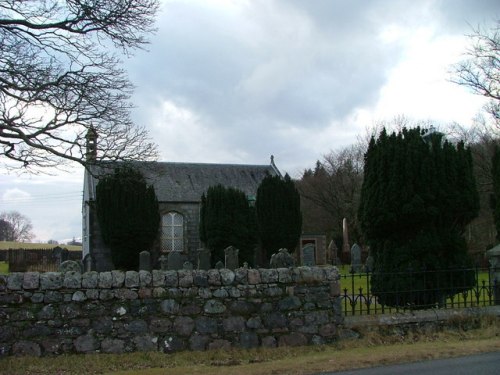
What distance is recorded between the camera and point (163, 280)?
→ 8.55m

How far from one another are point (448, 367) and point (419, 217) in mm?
3920

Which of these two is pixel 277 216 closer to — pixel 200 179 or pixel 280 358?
pixel 200 179

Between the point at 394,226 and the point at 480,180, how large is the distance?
2197 cm

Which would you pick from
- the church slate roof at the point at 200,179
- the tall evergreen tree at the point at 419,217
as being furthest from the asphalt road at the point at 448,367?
the church slate roof at the point at 200,179

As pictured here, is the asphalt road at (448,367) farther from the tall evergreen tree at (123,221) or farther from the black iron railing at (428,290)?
the tall evergreen tree at (123,221)

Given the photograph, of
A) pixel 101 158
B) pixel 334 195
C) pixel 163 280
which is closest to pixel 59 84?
pixel 101 158

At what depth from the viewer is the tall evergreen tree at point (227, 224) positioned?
3030 cm

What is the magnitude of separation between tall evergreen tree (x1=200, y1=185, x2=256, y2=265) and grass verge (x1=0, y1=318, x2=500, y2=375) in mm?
21308

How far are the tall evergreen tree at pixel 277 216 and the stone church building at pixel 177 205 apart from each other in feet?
11.0

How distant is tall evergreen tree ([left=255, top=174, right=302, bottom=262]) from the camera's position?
32750mm

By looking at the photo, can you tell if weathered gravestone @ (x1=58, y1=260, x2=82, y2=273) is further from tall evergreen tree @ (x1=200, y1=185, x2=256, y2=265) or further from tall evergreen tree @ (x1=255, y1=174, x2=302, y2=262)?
tall evergreen tree @ (x1=255, y1=174, x2=302, y2=262)

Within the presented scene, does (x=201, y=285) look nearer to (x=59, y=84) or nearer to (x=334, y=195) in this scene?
(x=59, y=84)

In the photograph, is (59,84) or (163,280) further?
(59,84)

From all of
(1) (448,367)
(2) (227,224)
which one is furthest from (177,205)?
(1) (448,367)
